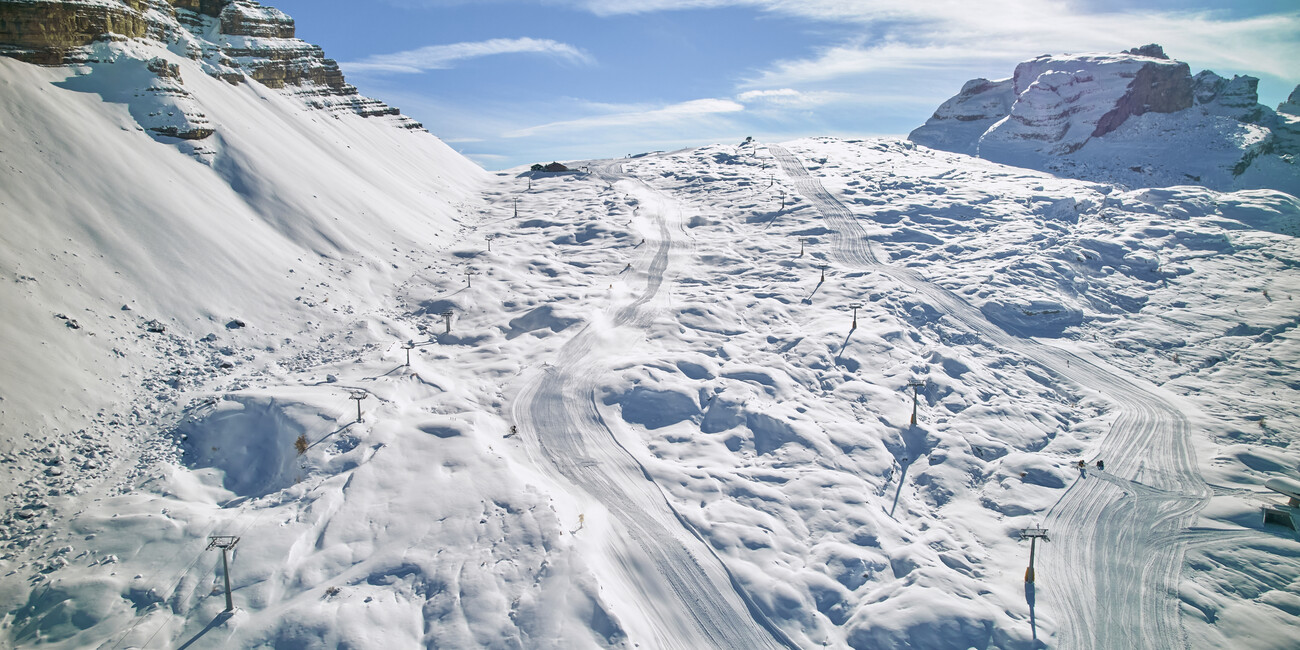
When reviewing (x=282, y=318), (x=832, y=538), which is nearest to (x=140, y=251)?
(x=282, y=318)

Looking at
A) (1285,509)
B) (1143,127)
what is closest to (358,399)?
(1285,509)

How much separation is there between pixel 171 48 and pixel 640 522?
1633 inches

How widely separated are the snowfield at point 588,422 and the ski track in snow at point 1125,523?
118mm

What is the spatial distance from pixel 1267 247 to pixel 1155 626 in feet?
119

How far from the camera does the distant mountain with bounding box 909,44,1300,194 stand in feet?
181

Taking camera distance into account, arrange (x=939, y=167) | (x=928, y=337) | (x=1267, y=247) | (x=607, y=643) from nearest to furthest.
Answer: (x=607, y=643)
(x=928, y=337)
(x=1267, y=247)
(x=939, y=167)

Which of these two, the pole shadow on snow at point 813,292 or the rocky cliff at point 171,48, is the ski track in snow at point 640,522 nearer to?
the pole shadow on snow at point 813,292

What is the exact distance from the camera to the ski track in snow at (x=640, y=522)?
15531 millimetres

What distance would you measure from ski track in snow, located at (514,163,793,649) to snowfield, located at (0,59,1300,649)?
10 centimetres

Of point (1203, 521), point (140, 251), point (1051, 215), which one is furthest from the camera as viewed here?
point (1051, 215)

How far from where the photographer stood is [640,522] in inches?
727

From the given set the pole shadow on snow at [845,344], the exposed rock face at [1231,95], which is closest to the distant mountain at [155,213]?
the pole shadow on snow at [845,344]

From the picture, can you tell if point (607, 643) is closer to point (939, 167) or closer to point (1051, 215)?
point (1051, 215)

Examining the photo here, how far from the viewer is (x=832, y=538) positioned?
18266mm
